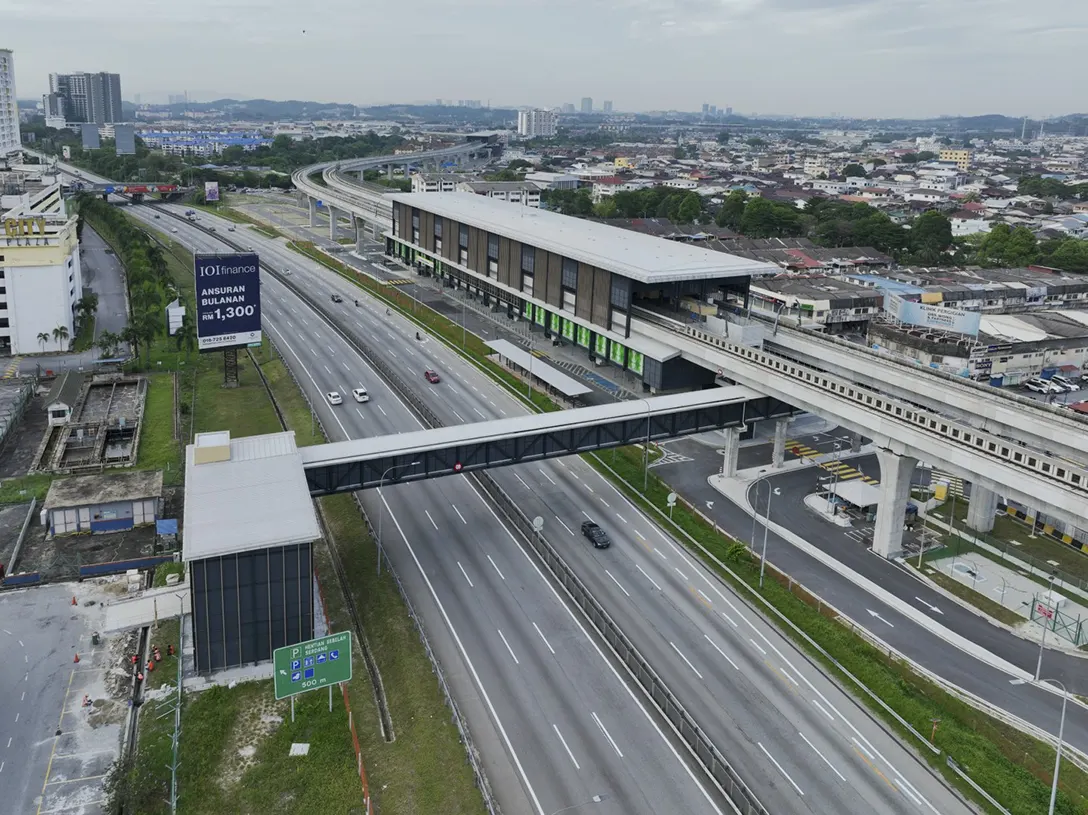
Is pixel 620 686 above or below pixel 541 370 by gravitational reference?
below

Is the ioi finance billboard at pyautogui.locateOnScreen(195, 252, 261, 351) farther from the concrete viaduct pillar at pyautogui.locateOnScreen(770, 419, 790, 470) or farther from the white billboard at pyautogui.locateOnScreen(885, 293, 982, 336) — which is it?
→ the white billboard at pyautogui.locateOnScreen(885, 293, 982, 336)

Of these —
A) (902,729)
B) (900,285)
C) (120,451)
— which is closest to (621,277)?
(120,451)

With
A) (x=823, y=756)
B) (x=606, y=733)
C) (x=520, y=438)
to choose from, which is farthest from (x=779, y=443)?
(x=606, y=733)

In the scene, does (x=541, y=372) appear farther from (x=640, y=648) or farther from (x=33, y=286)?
(x=33, y=286)

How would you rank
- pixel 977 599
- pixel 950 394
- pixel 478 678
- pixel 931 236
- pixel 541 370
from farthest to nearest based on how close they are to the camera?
pixel 931 236
pixel 541 370
pixel 950 394
pixel 977 599
pixel 478 678

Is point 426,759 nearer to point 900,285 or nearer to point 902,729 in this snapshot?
point 902,729

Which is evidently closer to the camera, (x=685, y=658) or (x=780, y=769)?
(x=780, y=769)

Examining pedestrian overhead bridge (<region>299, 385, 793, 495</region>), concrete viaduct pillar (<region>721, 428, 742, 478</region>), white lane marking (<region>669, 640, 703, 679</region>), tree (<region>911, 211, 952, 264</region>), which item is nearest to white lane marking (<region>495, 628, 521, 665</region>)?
white lane marking (<region>669, 640, 703, 679</region>)

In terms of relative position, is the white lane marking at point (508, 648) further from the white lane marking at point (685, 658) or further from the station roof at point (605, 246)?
the station roof at point (605, 246)
